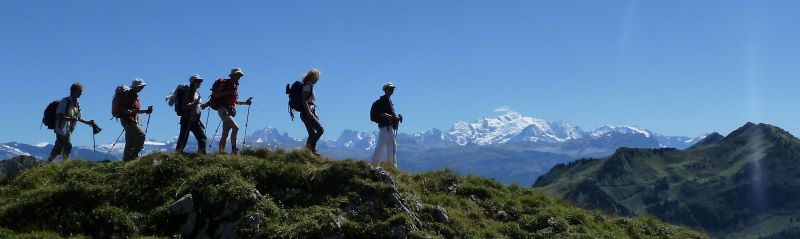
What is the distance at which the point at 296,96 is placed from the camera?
2178 centimetres

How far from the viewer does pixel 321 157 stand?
20219mm

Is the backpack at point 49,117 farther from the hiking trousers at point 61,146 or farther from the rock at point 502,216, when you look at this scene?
the rock at point 502,216

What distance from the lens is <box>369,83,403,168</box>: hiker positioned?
2298 centimetres

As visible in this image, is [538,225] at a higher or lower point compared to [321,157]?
lower

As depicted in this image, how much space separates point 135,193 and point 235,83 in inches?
196

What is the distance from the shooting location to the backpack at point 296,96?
2173 cm

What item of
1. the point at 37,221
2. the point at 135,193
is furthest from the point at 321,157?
the point at 37,221

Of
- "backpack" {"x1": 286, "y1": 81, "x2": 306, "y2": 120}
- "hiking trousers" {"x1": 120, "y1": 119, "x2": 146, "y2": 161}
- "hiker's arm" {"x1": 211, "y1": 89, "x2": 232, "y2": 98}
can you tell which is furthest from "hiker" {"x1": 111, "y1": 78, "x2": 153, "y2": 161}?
"backpack" {"x1": 286, "y1": 81, "x2": 306, "y2": 120}

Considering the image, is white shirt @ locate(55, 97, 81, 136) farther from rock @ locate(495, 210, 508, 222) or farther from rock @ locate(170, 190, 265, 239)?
rock @ locate(495, 210, 508, 222)

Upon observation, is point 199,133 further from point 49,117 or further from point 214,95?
point 49,117

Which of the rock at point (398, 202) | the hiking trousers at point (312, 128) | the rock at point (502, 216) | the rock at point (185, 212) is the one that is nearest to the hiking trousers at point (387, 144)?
the hiking trousers at point (312, 128)

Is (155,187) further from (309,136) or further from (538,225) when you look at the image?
(538,225)

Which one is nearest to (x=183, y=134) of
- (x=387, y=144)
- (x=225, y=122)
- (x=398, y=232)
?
(x=225, y=122)

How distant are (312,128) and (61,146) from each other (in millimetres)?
7163
